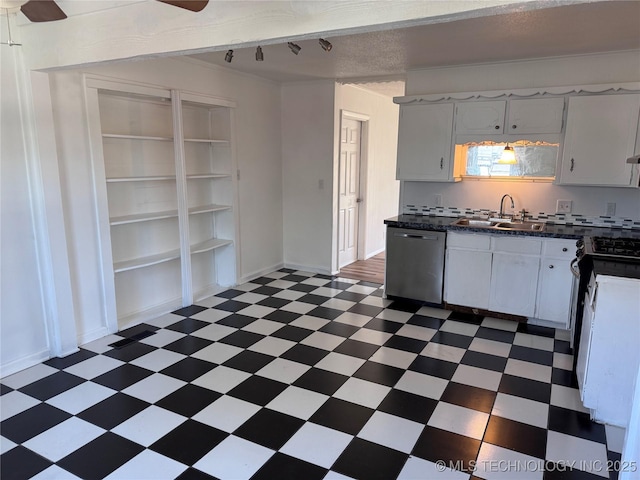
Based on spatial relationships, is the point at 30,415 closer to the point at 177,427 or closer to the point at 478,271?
the point at 177,427

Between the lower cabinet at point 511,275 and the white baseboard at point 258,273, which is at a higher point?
the lower cabinet at point 511,275

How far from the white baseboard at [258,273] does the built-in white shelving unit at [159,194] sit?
171mm

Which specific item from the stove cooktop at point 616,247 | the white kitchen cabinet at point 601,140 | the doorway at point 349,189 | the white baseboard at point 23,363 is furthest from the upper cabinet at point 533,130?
the white baseboard at point 23,363

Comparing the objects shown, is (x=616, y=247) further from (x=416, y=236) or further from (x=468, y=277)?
(x=416, y=236)

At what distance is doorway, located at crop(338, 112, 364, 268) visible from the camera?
219 inches

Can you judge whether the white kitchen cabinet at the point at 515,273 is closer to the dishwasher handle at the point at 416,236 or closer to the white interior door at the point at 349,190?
the dishwasher handle at the point at 416,236

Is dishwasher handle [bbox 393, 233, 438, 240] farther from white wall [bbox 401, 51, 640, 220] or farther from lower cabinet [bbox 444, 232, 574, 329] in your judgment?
white wall [bbox 401, 51, 640, 220]

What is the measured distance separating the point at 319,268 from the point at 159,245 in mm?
2062

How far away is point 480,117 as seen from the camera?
13.2 feet

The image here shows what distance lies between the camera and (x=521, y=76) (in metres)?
3.96

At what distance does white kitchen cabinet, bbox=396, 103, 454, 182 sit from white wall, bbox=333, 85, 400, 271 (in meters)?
1.30

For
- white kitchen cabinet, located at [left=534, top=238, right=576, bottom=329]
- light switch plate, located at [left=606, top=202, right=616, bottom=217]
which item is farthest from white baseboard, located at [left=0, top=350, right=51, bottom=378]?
light switch plate, located at [left=606, top=202, right=616, bottom=217]

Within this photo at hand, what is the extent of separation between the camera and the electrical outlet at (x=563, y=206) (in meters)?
4.04

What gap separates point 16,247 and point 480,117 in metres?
3.87
